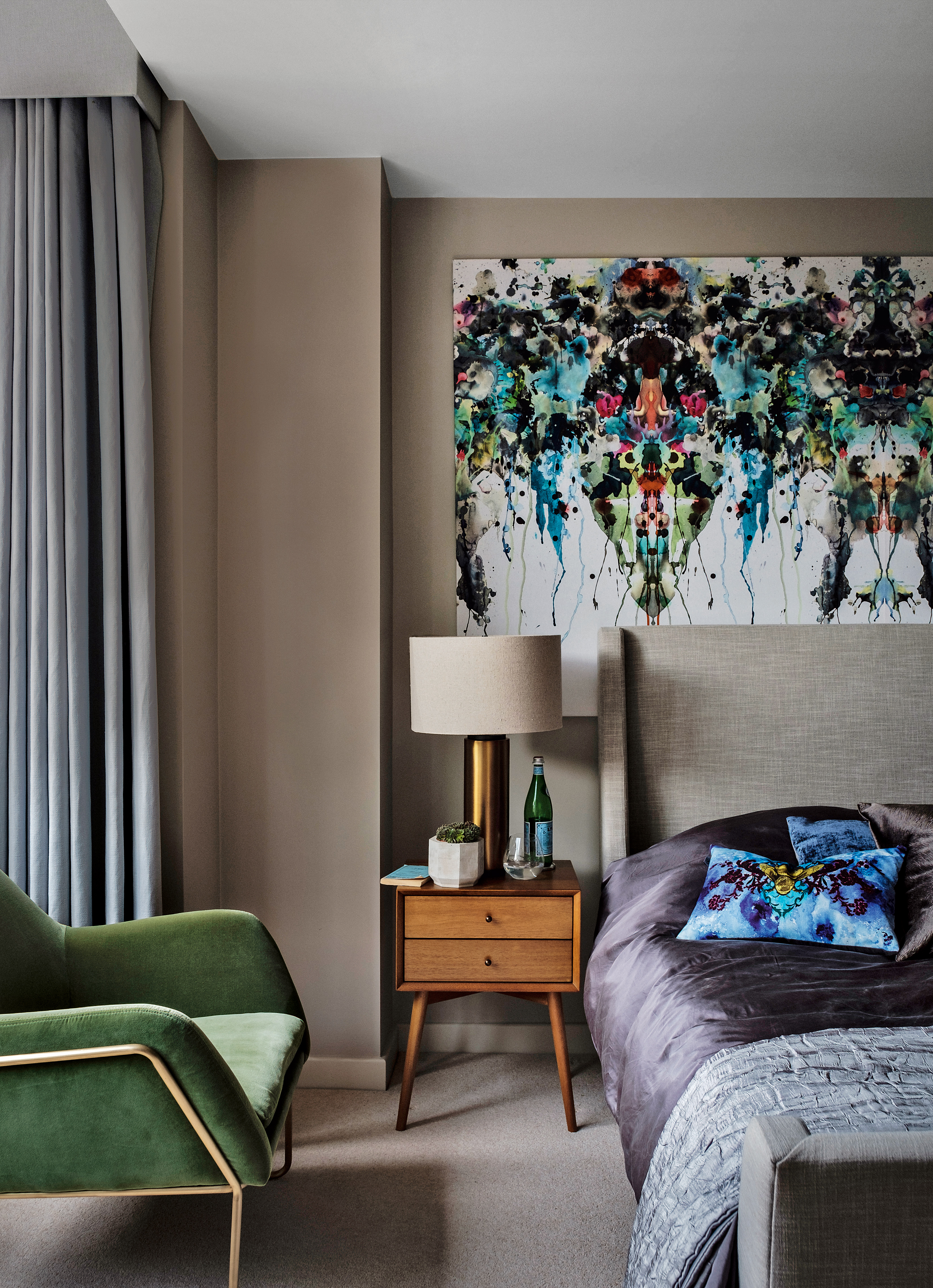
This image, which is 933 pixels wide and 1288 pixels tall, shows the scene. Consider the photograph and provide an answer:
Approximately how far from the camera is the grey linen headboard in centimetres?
280

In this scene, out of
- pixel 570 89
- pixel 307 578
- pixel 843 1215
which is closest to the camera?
pixel 843 1215

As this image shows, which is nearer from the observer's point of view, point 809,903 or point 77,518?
point 809,903

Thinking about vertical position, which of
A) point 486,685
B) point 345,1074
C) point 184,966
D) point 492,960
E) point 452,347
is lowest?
point 345,1074

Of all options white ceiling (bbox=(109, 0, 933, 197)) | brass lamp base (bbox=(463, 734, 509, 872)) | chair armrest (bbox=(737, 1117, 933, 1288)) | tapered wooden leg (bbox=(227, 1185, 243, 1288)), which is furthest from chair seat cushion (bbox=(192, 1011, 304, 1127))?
white ceiling (bbox=(109, 0, 933, 197))

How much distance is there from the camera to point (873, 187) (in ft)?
9.71

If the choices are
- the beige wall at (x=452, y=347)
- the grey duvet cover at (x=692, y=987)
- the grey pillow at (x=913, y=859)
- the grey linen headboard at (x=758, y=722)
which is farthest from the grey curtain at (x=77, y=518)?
the grey pillow at (x=913, y=859)

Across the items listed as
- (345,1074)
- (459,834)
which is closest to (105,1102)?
(459,834)

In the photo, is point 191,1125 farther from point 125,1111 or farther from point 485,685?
point 485,685

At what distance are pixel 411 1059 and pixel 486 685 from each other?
3.43ft

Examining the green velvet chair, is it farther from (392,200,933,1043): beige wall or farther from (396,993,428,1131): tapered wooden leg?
(392,200,933,1043): beige wall

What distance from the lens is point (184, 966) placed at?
2.15m

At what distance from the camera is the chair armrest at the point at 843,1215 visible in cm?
103

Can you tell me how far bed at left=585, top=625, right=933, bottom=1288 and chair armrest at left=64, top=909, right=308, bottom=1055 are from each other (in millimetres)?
846

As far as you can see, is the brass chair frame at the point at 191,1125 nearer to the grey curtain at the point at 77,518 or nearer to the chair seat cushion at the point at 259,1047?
the chair seat cushion at the point at 259,1047
